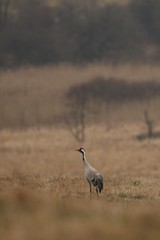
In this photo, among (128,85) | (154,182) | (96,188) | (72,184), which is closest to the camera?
(96,188)

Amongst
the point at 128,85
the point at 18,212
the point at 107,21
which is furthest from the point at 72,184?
the point at 107,21

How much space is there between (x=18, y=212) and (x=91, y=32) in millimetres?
89462

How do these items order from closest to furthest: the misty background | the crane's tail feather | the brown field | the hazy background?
the brown field → the hazy background → the crane's tail feather → the misty background

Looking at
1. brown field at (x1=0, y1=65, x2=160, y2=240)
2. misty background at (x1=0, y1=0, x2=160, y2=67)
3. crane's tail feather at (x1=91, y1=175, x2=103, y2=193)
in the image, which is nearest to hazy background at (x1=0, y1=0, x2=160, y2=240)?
brown field at (x1=0, y1=65, x2=160, y2=240)

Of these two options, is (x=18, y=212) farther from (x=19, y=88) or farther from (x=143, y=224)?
(x=19, y=88)

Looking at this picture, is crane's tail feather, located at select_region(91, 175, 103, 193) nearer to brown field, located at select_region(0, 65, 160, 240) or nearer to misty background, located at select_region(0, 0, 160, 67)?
brown field, located at select_region(0, 65, 160, 240)

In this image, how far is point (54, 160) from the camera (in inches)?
2080

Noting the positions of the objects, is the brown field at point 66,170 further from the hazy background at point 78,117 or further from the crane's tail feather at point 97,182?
the crane's tail feather at point 97,182

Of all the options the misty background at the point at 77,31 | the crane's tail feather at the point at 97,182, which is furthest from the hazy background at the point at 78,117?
the crane's tail feather at the point at 97,182

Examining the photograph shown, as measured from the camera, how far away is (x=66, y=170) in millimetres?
50312

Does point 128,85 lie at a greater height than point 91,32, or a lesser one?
lesser

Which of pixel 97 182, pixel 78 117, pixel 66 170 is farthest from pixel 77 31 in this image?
pixel 97 182

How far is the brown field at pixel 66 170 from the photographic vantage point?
42.3 ft

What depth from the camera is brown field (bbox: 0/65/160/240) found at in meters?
12.9
